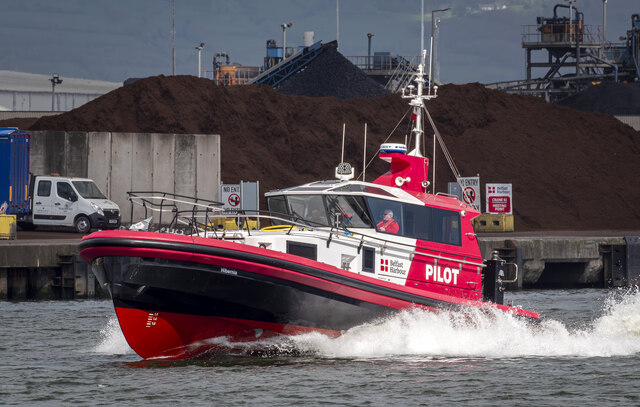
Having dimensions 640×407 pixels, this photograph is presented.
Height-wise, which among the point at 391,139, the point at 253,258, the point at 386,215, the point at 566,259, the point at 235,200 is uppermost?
the point at 391,139

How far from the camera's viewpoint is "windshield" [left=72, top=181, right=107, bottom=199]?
Result: 30803mm

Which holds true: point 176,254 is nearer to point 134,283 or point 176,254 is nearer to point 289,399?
point 134,283

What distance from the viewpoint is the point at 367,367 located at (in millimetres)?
14133

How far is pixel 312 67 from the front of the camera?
55.2 meters

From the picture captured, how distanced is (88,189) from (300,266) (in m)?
18.8

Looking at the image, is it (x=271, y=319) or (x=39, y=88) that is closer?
(x=271, y=319)

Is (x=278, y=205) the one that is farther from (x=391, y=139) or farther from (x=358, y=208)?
(x=391, y=139)

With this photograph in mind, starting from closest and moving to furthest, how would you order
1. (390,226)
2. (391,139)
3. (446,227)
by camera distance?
(390,226) → (446,227) → (391,139)

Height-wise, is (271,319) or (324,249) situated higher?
(324,249)

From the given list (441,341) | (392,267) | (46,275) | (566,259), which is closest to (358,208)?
(392,267)

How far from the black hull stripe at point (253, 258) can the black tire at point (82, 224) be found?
1682 cm

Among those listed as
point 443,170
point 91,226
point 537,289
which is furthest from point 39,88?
point 537,289

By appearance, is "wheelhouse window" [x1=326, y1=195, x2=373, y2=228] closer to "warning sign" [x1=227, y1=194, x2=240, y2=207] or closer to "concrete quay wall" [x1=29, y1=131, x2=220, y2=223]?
"warning sign" [x1=227, y1=194, x2=240, y2=207]

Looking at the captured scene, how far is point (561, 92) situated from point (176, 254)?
54.1 m
